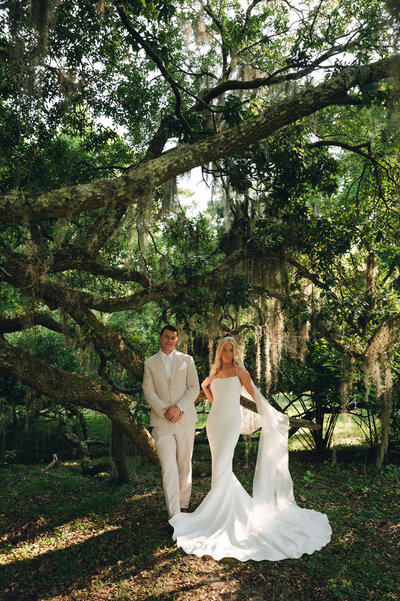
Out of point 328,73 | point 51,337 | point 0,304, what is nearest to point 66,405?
point 51,337

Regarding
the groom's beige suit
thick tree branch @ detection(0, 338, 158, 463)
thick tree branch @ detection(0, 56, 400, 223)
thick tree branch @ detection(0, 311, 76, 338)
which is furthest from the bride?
thick tree branch @ detection(0, 311, 76, 338)

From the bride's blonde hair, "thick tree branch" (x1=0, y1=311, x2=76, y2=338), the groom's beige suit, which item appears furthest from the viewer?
"thick tree branch" (x1=0, y1=311, x2=76, y2=338)

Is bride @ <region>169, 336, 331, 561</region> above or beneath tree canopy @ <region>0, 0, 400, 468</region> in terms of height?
beneath

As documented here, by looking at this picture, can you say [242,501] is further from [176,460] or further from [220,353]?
[220,353]

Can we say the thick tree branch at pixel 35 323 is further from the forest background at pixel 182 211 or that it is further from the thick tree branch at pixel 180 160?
the thick tree branch at pixel 180 160

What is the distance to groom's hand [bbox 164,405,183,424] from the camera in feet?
15.1

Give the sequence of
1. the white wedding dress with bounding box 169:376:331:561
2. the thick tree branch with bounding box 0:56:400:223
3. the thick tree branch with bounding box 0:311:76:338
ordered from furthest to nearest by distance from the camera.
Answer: the thick tree branch with bounding box 0:311:76:338 < the white wedding dress with bounding box 169:376:331:561 < the thick tree branch with bounding box 0:56:400:223

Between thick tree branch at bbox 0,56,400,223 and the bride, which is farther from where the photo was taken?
the bride

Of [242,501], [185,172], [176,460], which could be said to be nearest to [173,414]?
[176,460]

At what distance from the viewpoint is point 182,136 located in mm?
6195

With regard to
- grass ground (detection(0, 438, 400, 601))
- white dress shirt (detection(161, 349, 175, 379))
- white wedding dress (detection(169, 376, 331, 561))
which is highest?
white dress shirt (detection(161, 349, 175, 379))

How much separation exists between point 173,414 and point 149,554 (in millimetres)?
1287

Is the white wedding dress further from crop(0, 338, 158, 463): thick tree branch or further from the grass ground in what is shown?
crop(0, 338, 158, 463): thick tree branch

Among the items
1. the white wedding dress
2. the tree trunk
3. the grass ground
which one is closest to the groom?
the white wedding dress
